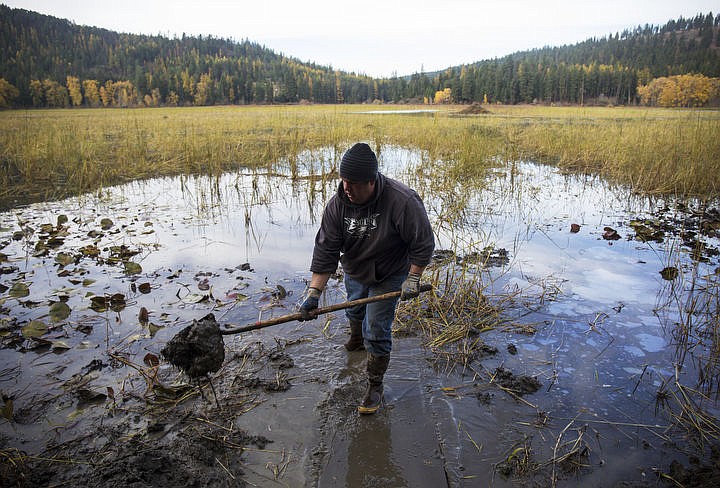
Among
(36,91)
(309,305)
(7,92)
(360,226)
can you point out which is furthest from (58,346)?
(36,91)

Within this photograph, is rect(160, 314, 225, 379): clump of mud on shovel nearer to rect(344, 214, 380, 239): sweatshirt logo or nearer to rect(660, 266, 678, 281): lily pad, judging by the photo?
rect(344, 214, 380, 239): sweatshirt logo

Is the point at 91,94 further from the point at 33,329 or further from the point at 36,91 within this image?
the point at 33,329

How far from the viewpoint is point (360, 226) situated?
2.51 m

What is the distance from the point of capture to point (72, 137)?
1102cm

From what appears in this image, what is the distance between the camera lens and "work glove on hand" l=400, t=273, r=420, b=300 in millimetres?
2348

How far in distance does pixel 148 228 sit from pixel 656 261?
6.81 metres

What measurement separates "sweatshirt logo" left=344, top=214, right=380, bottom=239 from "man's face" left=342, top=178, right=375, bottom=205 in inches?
4.7

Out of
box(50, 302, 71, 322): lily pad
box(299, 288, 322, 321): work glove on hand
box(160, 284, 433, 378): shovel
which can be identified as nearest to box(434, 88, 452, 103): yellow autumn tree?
box(50, 302, 71, 322): lily pad

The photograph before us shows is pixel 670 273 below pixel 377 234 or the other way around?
below

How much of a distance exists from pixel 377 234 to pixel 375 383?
0.98 metres

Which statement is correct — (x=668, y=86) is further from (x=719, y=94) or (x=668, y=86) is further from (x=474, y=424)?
(x=474, y=424)

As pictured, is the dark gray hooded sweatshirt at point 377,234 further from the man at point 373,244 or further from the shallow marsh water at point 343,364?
the shallow marsh water at point 343,364

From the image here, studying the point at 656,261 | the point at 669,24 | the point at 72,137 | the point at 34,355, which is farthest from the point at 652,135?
the point at 669,24

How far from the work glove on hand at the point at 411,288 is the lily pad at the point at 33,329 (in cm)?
298
